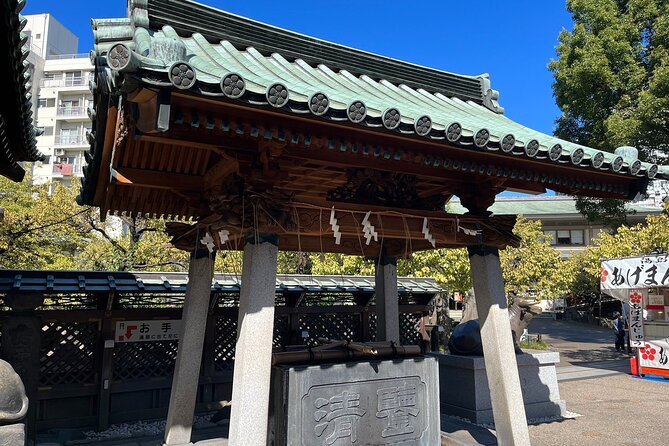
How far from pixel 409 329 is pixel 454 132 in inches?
324

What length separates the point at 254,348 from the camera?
4.67m

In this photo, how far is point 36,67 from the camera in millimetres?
50094

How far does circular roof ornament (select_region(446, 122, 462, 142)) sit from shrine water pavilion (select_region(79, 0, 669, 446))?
11 millimetres

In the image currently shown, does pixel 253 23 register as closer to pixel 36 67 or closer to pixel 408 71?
pixel 408 71

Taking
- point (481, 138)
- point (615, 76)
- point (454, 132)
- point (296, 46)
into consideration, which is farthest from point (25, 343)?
point (615, 76)

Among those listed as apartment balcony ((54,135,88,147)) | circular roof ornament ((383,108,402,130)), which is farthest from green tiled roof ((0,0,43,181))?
apartment balcony ((54,135,88,147))

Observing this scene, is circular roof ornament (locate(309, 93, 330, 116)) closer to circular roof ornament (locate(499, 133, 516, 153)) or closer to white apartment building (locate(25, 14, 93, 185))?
circular roof ornament (locate(499, 133, 516, 153))

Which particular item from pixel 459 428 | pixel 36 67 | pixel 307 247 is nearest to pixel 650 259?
pixel 459 428

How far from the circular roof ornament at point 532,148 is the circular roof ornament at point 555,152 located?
226mm

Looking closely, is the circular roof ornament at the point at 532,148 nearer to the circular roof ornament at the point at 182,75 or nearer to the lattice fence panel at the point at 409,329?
the circular roof ornament at the point at 182,75

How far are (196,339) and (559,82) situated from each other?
19091mm

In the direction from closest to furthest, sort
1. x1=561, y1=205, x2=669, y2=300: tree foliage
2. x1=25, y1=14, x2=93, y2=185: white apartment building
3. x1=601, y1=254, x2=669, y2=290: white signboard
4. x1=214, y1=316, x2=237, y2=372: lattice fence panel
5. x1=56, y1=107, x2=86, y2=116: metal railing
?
1. x1=214, y1=316, x2=237, y2=372: lattice fence panel
2. x1=601, y1=254, x2=669, y2=290: white signboard
3. x1=561, y1=205, x2=669, y2=300: tree foliage
4. x1=25, y1=14, x2=93, y2=185: white apartment building
5. x1=56, y1=107, x2=86, y2=116: metal railing

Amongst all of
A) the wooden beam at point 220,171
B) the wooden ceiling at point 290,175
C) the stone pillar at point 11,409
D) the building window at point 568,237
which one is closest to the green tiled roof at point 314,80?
the wooden ceiling at point 290,175

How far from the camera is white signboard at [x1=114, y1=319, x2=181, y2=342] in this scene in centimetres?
866
